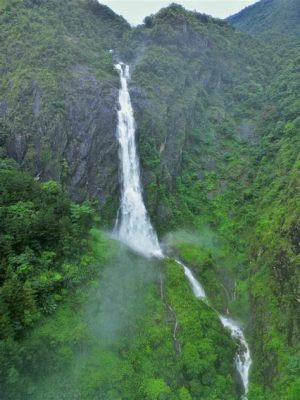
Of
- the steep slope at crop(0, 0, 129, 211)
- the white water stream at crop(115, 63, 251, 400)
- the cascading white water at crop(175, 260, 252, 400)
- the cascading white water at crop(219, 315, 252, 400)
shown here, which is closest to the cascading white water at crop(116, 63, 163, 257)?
the white water stream at crop(115, 63, 251, 400)

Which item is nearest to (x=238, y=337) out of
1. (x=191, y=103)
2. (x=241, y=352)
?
(x=241, y=352)

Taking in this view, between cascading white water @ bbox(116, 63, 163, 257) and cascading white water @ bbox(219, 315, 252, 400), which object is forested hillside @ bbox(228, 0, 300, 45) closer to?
cascading white water @ bbox(116, 63, 163, 257)

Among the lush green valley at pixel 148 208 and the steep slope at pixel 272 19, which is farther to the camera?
the steep slope at pixel 272 19

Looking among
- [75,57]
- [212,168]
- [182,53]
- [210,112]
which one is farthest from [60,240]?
→ [182,53]

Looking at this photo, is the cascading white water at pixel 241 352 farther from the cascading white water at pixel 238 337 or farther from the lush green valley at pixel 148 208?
the lush green valley at pixel 148 208

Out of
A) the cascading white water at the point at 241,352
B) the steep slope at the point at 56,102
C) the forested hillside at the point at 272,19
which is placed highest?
the forested hillside at the point at 272,19

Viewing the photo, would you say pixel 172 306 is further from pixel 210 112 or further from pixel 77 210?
pixel 210 112

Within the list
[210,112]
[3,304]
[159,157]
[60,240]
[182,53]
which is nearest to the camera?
[3,304]

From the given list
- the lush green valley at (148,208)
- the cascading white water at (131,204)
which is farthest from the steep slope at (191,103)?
the cascading white water at (131,204)
